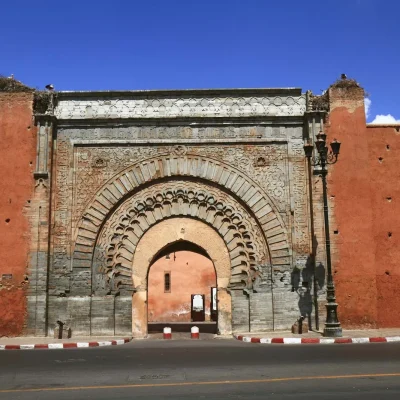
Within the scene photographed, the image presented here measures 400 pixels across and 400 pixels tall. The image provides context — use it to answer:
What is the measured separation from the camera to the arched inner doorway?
22.9m

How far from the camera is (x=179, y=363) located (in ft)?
23.4

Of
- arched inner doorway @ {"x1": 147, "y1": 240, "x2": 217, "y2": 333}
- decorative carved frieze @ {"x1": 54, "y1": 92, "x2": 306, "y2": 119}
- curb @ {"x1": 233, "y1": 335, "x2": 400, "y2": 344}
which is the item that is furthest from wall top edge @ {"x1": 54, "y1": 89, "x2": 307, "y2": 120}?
arched inner doorway @ {"x1": 147, "y1": 240, "x2": 217, "y2": 333}

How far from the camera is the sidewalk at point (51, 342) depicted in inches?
409

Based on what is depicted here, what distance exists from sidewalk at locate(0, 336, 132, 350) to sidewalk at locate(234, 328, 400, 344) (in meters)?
2.76

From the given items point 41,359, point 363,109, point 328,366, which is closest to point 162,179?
point 363,109

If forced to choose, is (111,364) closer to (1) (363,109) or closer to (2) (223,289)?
(2) (223,289)

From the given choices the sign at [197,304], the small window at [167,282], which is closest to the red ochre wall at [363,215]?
the sign at [197,304]

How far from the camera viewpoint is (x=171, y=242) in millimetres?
12922

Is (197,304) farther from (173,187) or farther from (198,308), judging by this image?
(173,187)

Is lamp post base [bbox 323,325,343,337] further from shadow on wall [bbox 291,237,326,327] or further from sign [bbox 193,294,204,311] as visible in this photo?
sign [bbox 193,294,204,311]

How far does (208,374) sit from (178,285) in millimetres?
17382

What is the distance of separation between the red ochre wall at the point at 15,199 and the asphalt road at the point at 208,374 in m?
3.72

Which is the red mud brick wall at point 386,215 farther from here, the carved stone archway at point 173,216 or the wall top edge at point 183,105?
the carved stone archway at point 173,216

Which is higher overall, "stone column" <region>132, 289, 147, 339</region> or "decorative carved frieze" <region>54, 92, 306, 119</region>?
"decorative carved frieze" <region>54, 92, 306, 119</region>
